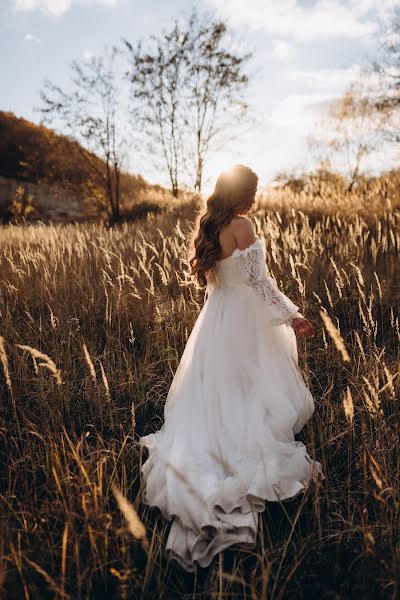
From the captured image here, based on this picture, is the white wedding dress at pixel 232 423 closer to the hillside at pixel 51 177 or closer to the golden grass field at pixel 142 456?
the golden grass field at pixel 142 456

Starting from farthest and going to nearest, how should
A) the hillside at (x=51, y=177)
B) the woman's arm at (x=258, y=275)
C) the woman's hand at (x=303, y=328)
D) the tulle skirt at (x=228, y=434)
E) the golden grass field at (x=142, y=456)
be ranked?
1. the hillside at (x=51, y=177)
2. the woman's arm at (x=258, y=275)
3. the woman's hand at (x=303, y=328)
4. the tulle skirt at (x=228, y=434)
5. the golden grass field at (x=142, y=456)

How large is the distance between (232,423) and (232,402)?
12cm

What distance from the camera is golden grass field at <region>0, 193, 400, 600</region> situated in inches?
61.4

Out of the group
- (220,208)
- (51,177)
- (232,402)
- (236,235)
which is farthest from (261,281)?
(51,177)

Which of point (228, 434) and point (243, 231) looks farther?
point (243, 231)

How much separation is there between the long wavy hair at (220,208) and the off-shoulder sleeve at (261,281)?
0.19m

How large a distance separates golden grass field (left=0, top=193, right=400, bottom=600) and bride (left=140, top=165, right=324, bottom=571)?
0.37 feet

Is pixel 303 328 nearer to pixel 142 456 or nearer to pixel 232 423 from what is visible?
pixel 232 423

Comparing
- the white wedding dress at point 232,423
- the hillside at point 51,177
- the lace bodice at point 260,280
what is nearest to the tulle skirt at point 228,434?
the white wedding dress at point 232,423

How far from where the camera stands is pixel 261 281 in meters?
2.38

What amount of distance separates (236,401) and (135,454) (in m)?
0.66

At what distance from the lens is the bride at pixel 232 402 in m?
1.89

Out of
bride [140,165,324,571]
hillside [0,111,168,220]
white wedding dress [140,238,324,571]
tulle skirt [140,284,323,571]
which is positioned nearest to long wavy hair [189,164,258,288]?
bride [140,165,324,571]

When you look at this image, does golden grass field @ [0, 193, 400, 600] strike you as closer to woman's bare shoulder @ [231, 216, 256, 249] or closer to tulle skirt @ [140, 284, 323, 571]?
tulle skirt @ [140, 284, 323, 571]
